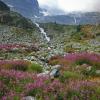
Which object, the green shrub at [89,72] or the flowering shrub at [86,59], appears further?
the flowering shrub at [86,59]

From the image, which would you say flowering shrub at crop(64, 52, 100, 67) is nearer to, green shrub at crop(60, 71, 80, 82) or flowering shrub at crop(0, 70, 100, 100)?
green shrub at crop(60, 71, 80, 82)

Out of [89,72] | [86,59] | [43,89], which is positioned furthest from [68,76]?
[86,59]

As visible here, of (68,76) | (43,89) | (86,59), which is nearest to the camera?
(43,89)

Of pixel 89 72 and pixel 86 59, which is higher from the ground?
pixel 86 59

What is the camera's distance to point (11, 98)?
10.5 meters

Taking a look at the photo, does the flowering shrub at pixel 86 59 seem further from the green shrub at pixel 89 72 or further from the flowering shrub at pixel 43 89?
the flowering shrub at pixel 43 89

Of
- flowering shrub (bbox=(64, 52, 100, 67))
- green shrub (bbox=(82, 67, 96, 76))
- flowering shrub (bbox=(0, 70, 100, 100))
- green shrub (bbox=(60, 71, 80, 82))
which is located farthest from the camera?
flowering shrub (bbox=(64, 52, 100, 67))

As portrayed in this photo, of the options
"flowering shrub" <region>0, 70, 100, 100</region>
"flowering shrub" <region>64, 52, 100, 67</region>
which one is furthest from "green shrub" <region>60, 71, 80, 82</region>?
"flowering shrub" <region>64, 52, 100, 67</region>

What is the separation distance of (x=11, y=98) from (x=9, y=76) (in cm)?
223

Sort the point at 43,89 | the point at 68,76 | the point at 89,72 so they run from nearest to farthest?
the point at 43,89
the point at 68,76
the point at 89,72

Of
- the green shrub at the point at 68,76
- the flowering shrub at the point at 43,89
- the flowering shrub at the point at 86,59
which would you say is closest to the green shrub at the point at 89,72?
the green shrub at the point at 68,76

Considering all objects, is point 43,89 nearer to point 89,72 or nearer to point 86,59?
point 89,72

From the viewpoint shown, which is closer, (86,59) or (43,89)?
(43,89)

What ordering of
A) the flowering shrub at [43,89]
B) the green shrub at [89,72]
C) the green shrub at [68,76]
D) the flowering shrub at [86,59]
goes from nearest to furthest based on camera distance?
the flowering shrub at [43,89] < the green shrub at [68,76] < the green shrub at [89,72] < the flowering shrub at [86,59]
